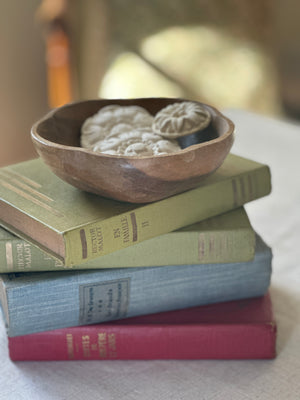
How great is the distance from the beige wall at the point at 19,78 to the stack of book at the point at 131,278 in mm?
1682

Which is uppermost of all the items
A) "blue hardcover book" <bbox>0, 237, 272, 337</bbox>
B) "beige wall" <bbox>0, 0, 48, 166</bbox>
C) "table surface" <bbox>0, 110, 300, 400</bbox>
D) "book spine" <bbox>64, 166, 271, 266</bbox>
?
"book spine" <bbox>64, 166, 271, 266</bbox>

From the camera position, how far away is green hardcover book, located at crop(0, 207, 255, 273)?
52 cm

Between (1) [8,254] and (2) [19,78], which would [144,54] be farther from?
(1) [8,254]

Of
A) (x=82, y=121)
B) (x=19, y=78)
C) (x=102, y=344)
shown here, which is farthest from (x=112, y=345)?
(x=19, y=78)

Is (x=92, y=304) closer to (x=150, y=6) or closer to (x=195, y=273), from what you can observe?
(x=195, y=273)

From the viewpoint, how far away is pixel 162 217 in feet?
1.77

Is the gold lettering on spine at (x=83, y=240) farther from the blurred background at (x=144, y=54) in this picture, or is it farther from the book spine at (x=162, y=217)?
the blurred background at (x=144, y=54)

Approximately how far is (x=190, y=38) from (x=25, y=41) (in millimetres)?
631

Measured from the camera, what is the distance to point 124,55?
2.10 metres

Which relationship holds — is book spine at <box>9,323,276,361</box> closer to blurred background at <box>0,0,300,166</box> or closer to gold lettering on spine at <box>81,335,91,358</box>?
gold lettering on spine at <box>81,335,91,358</box>

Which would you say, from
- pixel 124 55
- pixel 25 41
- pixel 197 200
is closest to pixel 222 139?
pixel 197 200

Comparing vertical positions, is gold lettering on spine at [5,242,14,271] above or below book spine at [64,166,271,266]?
below

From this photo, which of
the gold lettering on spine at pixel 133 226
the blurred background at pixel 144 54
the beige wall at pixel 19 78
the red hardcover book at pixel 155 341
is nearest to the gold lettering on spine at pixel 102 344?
the red hardcover book at pixel 155 341

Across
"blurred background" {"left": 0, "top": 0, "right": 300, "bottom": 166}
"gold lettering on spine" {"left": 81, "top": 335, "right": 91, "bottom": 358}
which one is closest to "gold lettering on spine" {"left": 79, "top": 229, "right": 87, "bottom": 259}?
"gold lettering on spine" {"left": 81, "top": 335, "right": 91, "bottom": 358}
